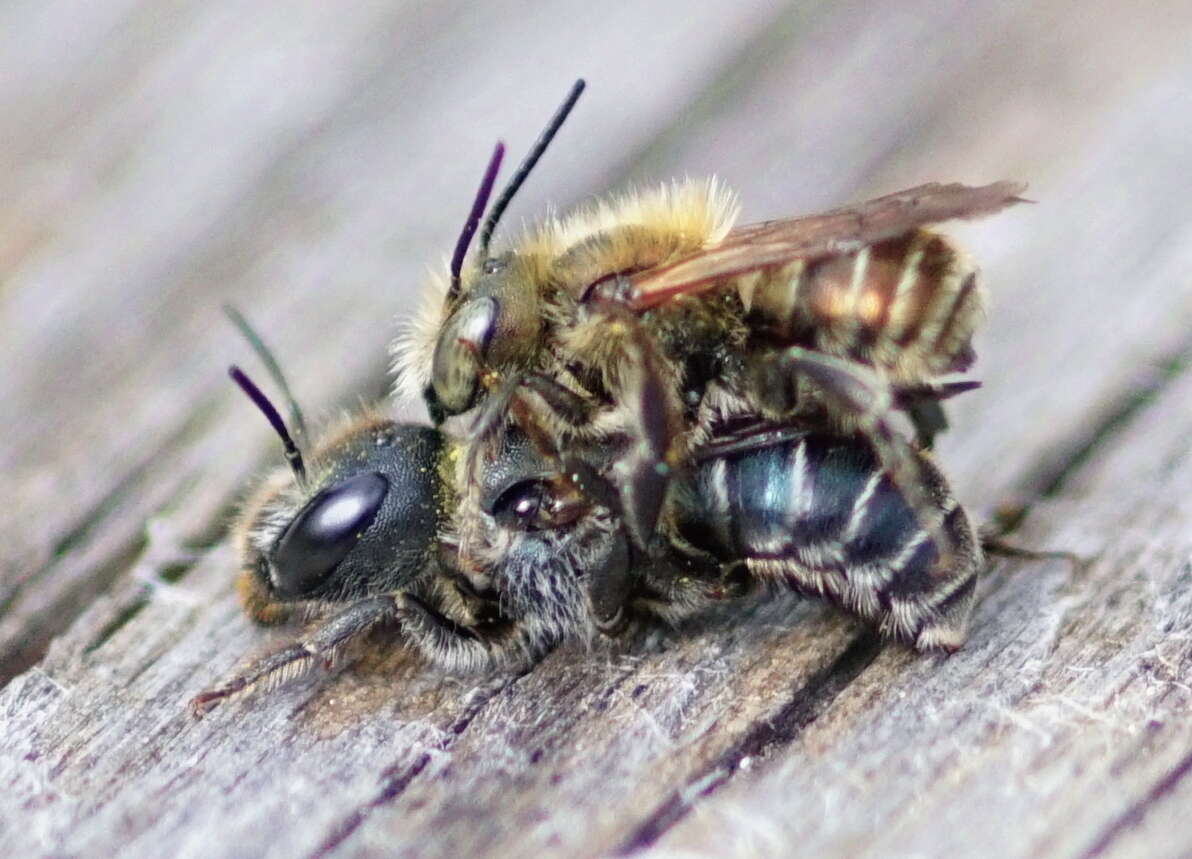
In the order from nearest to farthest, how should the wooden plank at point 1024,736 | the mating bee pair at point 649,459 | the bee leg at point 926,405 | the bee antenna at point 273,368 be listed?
the wooden plank at point 1024,736 → the mating bee pair at point 649,459 → the bee leg at point 926,405 → the bee antenna at point 273,368

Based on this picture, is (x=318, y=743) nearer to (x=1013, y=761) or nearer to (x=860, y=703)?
(x=860, y=703)

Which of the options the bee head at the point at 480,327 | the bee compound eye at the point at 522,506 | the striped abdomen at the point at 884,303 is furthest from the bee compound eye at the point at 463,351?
the striped abdomen at the point at 884,303

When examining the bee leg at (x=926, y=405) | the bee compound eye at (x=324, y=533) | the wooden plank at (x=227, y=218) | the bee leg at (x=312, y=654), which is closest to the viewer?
the bee leg at (x=312, y=654)

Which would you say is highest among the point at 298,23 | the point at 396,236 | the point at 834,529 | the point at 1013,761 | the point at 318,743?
the point at 298,23

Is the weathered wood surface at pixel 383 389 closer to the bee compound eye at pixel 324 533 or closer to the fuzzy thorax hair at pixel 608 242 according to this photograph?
the bee compound eye at pixel 324 533

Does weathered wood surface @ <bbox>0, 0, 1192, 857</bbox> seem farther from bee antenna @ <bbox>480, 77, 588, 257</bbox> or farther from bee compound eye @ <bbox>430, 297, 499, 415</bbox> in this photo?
bee antenna @ <bbox>480, 77, 588, 257</bbox>

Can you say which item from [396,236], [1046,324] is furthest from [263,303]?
[1046,324]

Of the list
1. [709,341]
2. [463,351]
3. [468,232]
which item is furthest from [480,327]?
[709,341]

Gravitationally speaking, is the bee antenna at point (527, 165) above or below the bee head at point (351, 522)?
above
